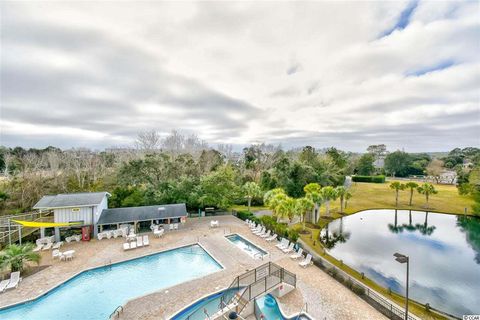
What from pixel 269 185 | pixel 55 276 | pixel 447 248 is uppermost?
pixel 269 185

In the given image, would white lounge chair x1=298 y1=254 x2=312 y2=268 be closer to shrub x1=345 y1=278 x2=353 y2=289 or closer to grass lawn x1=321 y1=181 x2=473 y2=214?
shrub x1=345 y1=278 x2=353 y2=289

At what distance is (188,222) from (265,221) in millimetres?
8925

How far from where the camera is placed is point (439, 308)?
42.4ft

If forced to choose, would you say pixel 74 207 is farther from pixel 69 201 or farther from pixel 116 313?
pixel 116 313

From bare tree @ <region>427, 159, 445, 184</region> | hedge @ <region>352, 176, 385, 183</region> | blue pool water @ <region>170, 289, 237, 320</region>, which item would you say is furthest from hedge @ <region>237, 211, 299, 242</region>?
bare tree @ <region>427, 159, 445, 184</region>

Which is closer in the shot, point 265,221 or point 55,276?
point 55,276

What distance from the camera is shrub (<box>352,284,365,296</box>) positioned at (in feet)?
40.4

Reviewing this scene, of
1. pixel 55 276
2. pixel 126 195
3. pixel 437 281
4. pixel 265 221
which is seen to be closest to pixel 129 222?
pixel 126 195

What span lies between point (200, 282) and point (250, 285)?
13.4 ft

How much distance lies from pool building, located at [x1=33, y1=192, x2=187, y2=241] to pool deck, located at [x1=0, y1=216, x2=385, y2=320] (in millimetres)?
1685

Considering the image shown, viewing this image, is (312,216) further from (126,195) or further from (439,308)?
(126,195)

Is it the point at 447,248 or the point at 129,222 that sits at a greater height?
the point at 129,222

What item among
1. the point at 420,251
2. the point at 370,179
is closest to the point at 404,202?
the point at 420,251

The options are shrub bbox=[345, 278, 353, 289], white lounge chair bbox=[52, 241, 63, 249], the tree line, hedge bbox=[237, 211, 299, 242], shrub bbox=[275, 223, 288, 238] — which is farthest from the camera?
the tree line
